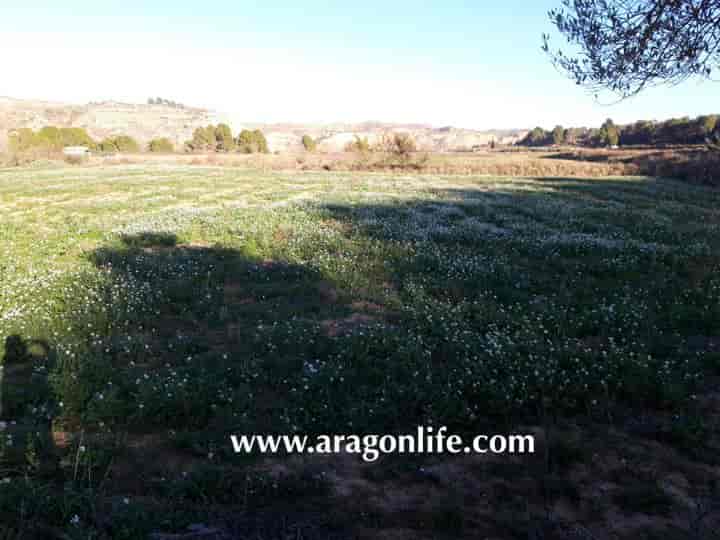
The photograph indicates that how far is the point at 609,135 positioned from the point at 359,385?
122911 mm

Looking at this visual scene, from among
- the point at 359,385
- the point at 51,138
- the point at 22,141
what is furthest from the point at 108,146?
the point at 359,385

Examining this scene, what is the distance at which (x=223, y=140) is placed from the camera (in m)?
109

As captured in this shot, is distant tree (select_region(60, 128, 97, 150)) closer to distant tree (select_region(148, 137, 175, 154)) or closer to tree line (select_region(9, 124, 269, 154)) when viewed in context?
tree line (select_region(9, 124, 269, 154))

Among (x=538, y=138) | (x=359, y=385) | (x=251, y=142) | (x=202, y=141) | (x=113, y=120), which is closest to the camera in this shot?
(x=359, y=385)

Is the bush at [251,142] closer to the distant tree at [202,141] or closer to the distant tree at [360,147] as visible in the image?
the distant tree at [202,141]

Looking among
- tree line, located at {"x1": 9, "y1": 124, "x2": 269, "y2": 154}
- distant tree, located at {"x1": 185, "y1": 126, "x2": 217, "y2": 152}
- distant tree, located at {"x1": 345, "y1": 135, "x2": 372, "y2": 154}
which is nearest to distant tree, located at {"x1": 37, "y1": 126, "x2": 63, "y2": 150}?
tree line, located at {"x1": 9, "y1": 124, "x2": 269, "y2": 154}

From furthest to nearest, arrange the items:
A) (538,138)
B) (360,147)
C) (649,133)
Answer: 1. (538,138)
2. (649,133)
3. (360,147)

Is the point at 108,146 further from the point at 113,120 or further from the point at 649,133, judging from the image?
the point at 649,133

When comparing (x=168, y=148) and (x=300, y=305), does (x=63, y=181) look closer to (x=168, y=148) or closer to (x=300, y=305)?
(x=300, y=305)

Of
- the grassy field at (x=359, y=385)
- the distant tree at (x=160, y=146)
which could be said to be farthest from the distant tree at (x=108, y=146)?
the grassy field at (x=359, y=385)

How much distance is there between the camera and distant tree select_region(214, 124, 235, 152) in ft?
352

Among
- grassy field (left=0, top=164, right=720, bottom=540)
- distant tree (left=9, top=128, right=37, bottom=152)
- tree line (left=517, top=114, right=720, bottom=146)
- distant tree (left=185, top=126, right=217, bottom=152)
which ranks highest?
tree line (left=517, top=114, right=720, bottom=146)

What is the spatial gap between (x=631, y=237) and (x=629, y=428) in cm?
1290

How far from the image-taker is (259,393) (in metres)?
6.21
